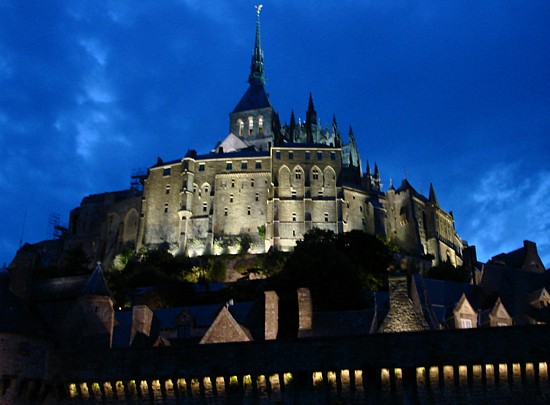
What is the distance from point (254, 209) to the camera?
11431 centimetres

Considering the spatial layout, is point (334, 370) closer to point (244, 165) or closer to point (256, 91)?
point (244, 165)

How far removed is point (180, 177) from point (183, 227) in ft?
29.3

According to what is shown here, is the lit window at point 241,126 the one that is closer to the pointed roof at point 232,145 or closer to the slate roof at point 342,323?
the pointed roof at point 232,145

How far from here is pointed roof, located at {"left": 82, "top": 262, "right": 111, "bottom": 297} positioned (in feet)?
125

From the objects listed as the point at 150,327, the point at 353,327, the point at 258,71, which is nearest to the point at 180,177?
the point at 258,71

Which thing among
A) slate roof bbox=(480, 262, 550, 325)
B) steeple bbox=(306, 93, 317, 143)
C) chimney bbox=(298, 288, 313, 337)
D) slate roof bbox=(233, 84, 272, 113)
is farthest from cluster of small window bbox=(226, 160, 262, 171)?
chimney bbox=(298, 288, 313, 337)

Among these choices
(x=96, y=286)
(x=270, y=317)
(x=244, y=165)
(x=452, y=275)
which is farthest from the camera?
(x=244, y=165)

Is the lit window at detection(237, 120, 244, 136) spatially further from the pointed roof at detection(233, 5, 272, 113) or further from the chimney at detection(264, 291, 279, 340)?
the chimney at detection(264, 291, 279, 340)

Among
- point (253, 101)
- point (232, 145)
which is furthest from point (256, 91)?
point (232, 145)

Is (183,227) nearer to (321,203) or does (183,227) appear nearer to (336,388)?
(321,203)

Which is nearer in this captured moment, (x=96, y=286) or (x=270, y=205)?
(x=96, y=286)

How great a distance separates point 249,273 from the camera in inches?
3794

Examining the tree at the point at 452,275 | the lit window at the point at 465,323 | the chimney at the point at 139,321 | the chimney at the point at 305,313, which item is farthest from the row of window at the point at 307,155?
the chimney at the point at 305,313

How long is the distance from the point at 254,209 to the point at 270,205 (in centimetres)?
315
